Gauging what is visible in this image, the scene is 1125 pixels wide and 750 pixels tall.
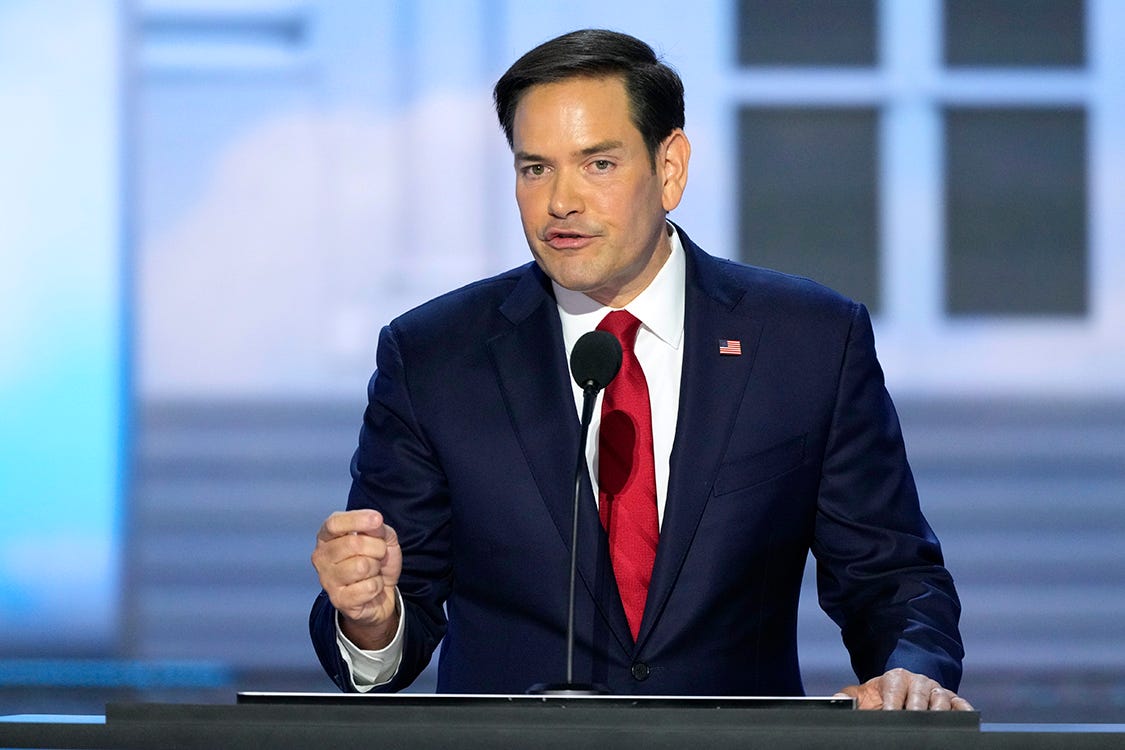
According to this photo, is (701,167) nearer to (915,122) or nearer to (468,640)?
(915,122)

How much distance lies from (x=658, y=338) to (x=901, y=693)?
65cm

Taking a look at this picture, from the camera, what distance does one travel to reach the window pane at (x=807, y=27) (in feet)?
15.3

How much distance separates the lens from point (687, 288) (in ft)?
6.86

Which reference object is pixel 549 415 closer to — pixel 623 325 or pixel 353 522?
pixel 623 325

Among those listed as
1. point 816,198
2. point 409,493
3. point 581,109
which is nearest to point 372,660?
point 409,493

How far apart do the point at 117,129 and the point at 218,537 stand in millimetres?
1310

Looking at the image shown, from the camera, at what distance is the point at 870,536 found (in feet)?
6.49

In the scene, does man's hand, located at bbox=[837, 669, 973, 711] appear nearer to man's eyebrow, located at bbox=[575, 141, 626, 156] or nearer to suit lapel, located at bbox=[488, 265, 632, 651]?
suit lapel, located at bbox=[488, 265, 632, 651]

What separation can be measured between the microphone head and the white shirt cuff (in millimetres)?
401

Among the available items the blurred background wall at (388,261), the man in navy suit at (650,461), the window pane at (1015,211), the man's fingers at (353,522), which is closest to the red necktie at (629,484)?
the man in navy suit at (650,461)

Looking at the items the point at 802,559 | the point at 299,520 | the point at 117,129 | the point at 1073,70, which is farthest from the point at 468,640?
the point at 1073,70

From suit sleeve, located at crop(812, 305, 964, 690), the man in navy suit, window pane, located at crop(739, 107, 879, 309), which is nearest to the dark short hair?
the man in navy suit

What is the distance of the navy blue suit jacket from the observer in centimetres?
190

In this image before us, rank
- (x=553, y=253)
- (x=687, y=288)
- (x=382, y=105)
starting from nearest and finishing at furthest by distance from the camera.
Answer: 1. (x=553, y=253)
2. (x=687, y=288)
3. (x=382, y=105)
